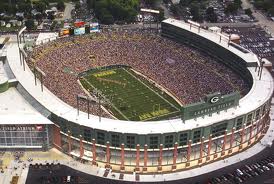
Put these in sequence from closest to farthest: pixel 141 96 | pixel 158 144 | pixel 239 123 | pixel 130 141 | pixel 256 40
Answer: pixel 130 141
pixel 158 144
pixel 239 123
pixel 141 96
pixel 256 40

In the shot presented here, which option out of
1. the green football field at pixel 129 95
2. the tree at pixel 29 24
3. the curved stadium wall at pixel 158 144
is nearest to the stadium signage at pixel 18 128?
the curved stadium wall at pixel 158 144

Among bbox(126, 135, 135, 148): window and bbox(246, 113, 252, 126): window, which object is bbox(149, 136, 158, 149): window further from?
bbox(246, 113, 252, 126): window

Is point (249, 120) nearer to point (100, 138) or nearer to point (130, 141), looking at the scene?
point (130, 141)

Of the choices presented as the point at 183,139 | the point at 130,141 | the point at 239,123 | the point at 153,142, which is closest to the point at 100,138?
the point at 130,141

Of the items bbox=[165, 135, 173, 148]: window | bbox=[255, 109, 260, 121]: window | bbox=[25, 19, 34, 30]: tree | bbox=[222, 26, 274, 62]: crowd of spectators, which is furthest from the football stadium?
bbox=[25, 19, 34, 30]: tree

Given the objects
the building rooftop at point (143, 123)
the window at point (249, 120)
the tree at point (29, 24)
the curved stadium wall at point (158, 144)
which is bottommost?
the curved stadium wall at point (158, 144)

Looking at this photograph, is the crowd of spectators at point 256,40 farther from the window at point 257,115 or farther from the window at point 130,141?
the window at point 130,141

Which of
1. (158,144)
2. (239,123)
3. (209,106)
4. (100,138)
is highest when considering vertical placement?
(209,106)

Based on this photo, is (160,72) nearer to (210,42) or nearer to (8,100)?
(210,42)
